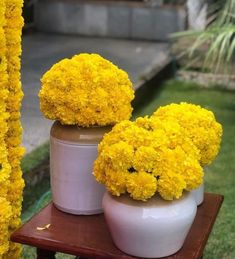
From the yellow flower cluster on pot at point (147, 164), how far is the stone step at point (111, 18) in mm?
7768

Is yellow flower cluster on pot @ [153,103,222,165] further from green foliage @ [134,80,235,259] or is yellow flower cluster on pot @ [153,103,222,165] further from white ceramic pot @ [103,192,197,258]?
green foliage @ [134,80,235,259]

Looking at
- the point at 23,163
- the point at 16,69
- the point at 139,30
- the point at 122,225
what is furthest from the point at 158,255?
the point at 139,30

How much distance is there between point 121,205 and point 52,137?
46cm

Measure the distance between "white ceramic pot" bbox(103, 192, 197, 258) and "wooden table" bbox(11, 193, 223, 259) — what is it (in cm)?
6

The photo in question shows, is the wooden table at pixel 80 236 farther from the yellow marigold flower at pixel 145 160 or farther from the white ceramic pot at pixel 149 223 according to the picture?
the yellow marigold flower at pixel 145 160

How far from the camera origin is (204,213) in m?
2.24

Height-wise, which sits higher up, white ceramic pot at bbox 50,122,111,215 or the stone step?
white ceramic pot at bbox 50,122,111,215

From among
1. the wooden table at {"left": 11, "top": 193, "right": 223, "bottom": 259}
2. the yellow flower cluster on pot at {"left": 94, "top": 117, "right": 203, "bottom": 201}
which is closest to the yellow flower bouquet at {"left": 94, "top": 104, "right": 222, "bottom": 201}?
the yellow flower cluster on pot at {"left": 94, "top": 117, "right": 203, "bottom": 201}

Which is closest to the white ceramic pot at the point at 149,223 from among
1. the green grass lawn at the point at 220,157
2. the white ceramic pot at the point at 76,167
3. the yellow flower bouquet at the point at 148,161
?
the yellow flower bouquet at the point at 148,161

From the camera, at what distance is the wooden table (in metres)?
1.93

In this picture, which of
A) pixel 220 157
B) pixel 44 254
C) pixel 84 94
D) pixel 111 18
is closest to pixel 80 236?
pixel 44 254

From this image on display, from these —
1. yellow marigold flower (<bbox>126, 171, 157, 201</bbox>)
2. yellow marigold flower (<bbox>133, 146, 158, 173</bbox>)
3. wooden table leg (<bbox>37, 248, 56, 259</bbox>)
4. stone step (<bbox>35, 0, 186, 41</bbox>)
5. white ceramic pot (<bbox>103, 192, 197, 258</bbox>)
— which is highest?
yellow marigold flower (<bbox>133, 146, 158, 173</bbox>)

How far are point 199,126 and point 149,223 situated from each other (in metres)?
0.47

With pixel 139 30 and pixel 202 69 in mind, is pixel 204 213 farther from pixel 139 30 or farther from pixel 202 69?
pixel 139 30
